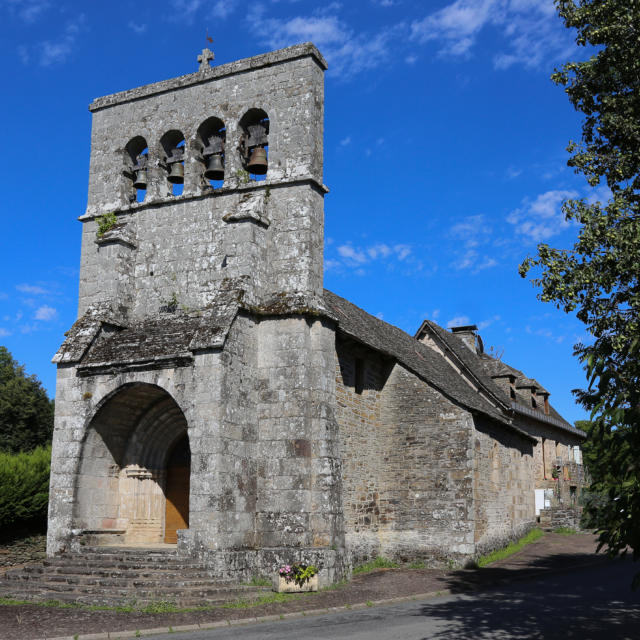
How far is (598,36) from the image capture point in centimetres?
1204

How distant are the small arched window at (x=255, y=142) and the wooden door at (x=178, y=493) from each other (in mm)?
6433

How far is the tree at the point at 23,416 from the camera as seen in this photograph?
27562mm

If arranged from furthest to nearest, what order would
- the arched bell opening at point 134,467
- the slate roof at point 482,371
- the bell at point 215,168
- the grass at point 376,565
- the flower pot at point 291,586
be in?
1. the slate roof at point 482,371
2. the grass at point 376,565
3. the bell at point 215,168
4. the arched bell opening at point 134,467
5. the flower pot at point 291,586

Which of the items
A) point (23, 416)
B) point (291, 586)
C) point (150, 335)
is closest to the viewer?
point (291, 586)

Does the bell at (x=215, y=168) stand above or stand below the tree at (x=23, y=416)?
above

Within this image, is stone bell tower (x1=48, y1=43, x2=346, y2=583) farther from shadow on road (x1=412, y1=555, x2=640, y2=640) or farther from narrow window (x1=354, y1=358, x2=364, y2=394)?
shadow on road (x1=412, y1=555, x2=640, y2=640)

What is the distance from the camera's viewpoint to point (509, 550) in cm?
2158

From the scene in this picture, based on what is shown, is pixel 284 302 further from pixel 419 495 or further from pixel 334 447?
pixel 419 495

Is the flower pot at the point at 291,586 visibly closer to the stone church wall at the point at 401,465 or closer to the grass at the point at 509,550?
the stone church wall at the point at 401,465

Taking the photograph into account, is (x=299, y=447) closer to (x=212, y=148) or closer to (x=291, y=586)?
(x=291, y=586)

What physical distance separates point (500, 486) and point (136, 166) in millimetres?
14140

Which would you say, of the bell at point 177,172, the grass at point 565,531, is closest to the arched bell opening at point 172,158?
the bell at point 177,172

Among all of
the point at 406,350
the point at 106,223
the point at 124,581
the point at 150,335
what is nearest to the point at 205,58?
the point at 106,223

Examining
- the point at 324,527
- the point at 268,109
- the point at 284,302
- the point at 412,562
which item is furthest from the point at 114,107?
the point at 412,562
